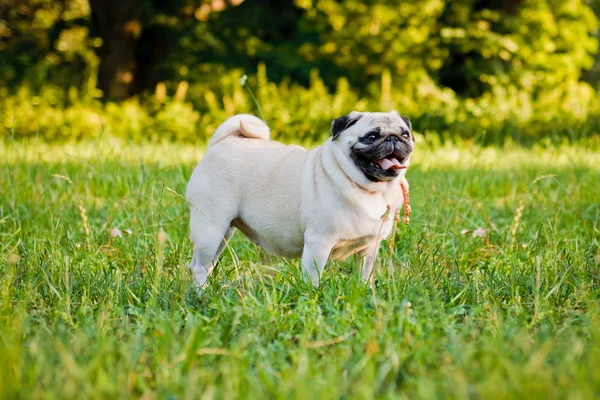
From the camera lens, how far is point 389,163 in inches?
136

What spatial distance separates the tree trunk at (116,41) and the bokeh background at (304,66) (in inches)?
0.8

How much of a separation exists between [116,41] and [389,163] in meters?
9.63

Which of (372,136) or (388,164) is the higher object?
(372,136)

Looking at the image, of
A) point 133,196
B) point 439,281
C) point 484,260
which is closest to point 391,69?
point 133,196

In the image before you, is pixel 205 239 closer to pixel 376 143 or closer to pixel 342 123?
pixel 342 123

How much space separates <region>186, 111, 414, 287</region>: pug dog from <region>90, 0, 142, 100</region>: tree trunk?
8538 mm

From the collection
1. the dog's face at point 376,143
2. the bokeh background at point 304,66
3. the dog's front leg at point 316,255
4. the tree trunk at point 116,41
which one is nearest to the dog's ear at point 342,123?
the dog's face at point 376,143

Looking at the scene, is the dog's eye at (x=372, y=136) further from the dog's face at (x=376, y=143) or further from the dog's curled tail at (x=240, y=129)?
the dog's curled tail at (x=240, y=129)

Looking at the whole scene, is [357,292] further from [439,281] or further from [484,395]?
[484,395]

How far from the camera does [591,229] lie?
4.74 meters

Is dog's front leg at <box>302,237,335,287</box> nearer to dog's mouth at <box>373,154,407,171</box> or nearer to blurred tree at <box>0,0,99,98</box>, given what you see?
dog's mouth at <box>373,154,407,171</box>

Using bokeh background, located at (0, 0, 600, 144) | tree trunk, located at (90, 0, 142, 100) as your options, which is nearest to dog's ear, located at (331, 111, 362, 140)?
bokeh background, located at (0, 0, 600, 144)

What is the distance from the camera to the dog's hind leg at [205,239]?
3777mm

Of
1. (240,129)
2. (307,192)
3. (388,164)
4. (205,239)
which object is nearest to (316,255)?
(307,192)
